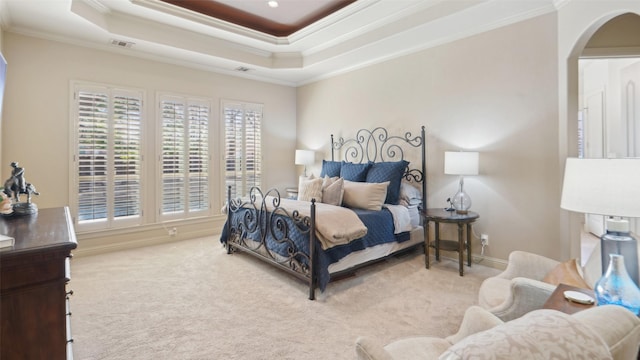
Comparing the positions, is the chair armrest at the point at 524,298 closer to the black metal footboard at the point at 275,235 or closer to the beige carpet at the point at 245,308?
the beige carpet at the point at 245,308

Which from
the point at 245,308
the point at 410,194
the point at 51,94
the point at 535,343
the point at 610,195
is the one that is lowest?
the point at 245,308

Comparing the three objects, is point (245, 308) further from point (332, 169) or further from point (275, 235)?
point (332, 169)

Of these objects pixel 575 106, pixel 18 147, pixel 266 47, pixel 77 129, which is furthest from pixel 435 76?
pixel 18 147

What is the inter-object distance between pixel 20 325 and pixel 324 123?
495 cm

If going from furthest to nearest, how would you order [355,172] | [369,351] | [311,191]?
[355,172], [311,191], [369,351]

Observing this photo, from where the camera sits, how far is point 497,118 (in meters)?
3.47

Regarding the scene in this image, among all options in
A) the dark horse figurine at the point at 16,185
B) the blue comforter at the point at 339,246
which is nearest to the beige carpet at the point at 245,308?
the blue comforter at the point at 339,246

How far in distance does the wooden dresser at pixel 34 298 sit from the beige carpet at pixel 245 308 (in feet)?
3.01

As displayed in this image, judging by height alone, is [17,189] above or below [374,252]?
above

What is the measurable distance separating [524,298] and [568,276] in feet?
1.25

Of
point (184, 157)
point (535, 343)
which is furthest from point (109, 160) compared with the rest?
point (535, 343)

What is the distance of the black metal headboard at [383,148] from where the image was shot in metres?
4.20

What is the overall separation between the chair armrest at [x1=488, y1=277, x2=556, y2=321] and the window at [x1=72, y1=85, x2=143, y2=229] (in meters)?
4.59

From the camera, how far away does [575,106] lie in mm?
2879
